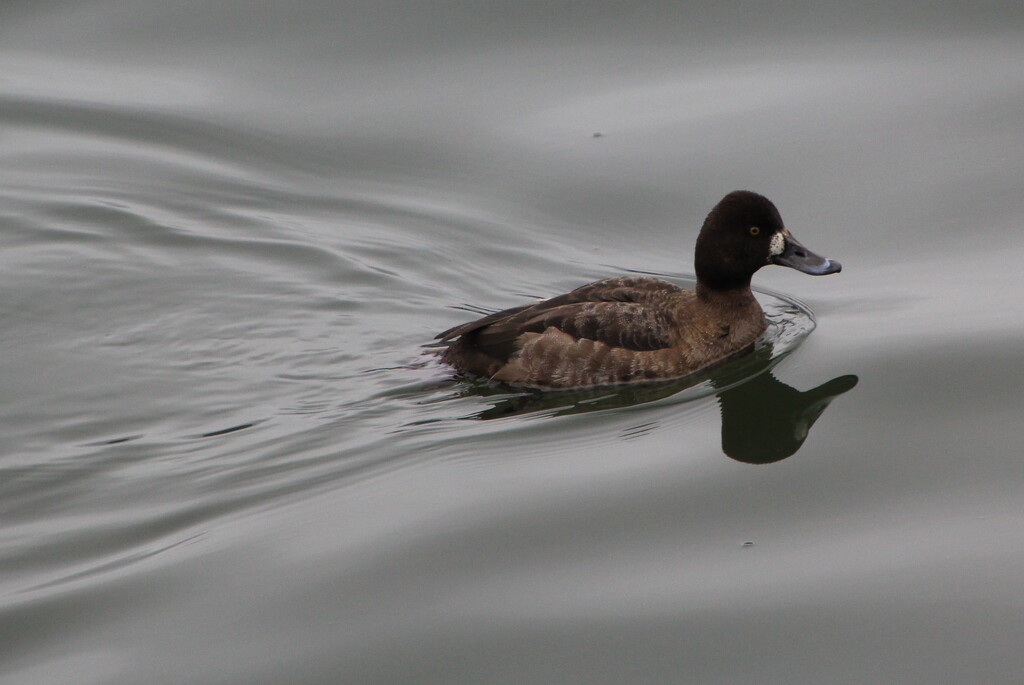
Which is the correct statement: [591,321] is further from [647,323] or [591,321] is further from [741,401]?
[741,401]

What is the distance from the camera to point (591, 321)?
7.52 meters

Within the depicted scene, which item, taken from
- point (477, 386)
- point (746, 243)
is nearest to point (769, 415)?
point (746, 243)

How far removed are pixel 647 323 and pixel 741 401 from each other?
77cm

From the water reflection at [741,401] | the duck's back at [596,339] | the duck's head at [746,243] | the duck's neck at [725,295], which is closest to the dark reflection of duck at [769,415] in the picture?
the water reflection at [741,401]

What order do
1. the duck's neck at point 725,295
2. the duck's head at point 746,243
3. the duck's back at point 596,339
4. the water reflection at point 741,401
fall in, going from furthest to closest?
the duck's neck at point 725,295 < the duck's head at point 746,243 < the duck's back at point 596,339 < the water reflection at point 741,401

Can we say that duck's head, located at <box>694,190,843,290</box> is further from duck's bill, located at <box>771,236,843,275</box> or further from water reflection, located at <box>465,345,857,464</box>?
water reflection, located at <box>465,345,857,464</box>

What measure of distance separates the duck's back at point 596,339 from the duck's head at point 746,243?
0.83 feet

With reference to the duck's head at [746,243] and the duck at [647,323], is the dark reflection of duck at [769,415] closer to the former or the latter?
the duck at [647,323]

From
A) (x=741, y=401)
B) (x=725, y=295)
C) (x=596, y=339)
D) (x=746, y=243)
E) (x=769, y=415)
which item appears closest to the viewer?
(x=769, y=415)

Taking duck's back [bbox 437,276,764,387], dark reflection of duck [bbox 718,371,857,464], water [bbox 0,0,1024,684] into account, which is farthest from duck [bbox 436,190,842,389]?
dark reflection of duck [bbox 718,371,857,464]

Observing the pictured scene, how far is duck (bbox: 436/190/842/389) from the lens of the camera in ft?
24.5

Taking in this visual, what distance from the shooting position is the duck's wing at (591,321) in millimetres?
7504

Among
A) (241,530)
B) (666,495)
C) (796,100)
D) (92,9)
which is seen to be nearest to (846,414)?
(666,495)

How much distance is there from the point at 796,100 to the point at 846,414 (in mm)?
4084
